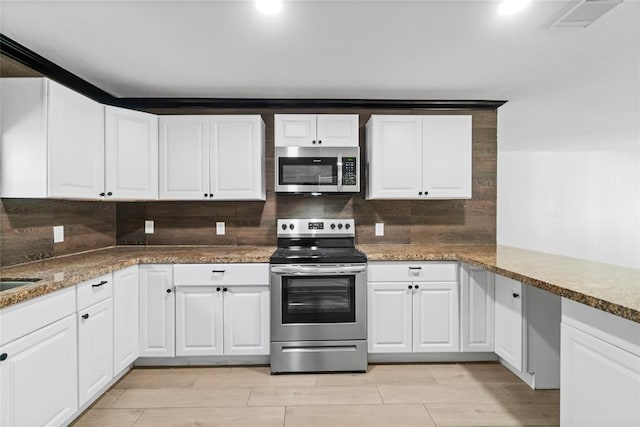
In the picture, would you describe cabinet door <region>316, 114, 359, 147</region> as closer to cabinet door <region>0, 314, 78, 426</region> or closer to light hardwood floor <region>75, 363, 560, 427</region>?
light hardwood floor <region>75, 363, 560, 427</region>

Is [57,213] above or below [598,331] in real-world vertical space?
above

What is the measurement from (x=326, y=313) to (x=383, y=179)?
1287 mm

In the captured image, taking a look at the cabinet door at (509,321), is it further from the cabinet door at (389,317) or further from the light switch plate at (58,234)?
the light switch plate at (58,234)

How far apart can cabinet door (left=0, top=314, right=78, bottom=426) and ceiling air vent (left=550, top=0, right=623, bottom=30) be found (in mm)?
3177

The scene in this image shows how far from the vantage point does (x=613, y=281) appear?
163 cm

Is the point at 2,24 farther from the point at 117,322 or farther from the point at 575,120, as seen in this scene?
the point at 575,120

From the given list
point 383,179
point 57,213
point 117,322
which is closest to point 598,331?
point 383,179

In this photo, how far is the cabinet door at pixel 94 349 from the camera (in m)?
2.06

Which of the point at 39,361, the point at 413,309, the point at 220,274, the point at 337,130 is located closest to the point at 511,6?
the point at 337,130

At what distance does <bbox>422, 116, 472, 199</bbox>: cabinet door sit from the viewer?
3.13m

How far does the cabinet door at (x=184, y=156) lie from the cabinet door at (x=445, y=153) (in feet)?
6.54

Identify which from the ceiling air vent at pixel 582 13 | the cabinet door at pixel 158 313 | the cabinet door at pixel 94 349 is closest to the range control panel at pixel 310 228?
the cabinet door at pixel 158 313

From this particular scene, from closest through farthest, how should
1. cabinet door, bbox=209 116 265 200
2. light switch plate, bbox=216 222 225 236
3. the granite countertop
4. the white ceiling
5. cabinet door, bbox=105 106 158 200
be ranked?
1. the granite countertop
2. the white ceiling
3. cabinet door, bbox=105 106 158 200
4. cabinet door, bbox=209 116 265 200
5. light switch plate, bbox=216 222 225 236

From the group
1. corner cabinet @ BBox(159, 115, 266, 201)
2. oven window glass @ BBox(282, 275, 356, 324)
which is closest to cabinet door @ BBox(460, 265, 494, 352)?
oven window glass @ BBox(282, 275, 356, 324)
